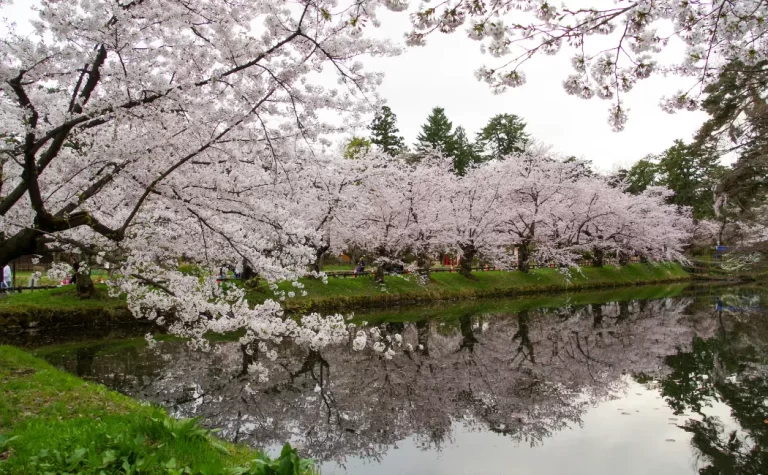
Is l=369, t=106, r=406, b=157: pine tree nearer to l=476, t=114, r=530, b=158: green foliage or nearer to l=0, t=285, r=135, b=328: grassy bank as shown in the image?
l=476, t=114, r=530, b=158: green foliage

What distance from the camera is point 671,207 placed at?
127ft

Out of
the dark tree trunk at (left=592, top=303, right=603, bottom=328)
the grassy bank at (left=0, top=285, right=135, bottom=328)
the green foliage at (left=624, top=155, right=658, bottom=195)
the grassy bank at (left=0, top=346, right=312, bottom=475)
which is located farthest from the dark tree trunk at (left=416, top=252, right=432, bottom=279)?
the green foliage at (left=624, top=155, right=658, bottom=195)

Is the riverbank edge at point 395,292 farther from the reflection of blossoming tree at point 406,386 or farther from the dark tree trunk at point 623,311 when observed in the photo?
the dark tree trunk at point 623,311

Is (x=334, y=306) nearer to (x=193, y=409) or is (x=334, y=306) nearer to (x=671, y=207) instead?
(x=193, y=409)

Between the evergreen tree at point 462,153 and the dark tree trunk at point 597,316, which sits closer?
the dark tree trunk at point 597,316

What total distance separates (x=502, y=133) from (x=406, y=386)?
48.5m

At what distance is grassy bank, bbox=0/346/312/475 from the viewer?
3.60m

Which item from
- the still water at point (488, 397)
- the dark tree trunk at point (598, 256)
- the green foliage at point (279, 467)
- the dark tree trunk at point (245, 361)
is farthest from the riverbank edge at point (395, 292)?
the green foliage at point (279, 467)

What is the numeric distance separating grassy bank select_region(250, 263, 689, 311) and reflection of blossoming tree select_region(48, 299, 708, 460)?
582 centimetres

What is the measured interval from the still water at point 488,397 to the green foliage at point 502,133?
130 ft

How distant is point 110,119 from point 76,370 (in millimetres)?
6633

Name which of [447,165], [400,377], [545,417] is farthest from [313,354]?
[447,165]

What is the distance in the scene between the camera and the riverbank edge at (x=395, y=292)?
14.9 metres

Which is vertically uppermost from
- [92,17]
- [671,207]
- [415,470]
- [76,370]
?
[671,207]
